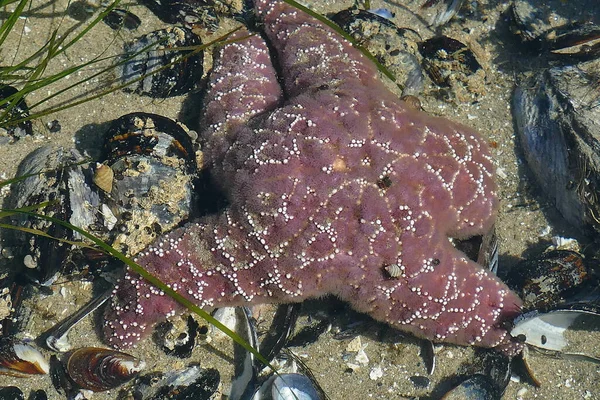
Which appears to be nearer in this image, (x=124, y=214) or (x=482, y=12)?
(x=124, y=214)

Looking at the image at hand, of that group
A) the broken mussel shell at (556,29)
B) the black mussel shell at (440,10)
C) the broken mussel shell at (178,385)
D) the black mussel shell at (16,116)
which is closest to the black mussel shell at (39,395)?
the broken mussel shell at (178,385)

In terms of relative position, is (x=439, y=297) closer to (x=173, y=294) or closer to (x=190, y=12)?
(x=173, y=294)

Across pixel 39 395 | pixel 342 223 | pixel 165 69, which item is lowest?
pixel 39 395

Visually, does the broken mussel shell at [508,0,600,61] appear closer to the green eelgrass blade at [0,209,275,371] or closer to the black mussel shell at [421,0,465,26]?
the black mussel shell at [421,0,465,26]

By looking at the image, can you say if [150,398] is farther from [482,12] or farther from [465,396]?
[482,12]

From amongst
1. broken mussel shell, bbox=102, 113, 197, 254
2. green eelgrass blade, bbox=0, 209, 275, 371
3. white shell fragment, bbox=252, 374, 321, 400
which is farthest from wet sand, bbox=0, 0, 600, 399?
green eelgrass blade, bbox=0, 209, 275, 371

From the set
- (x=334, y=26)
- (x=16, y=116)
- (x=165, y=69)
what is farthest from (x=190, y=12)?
(x=334, y=26)

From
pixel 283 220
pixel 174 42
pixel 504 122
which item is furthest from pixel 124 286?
pixel 504 122
